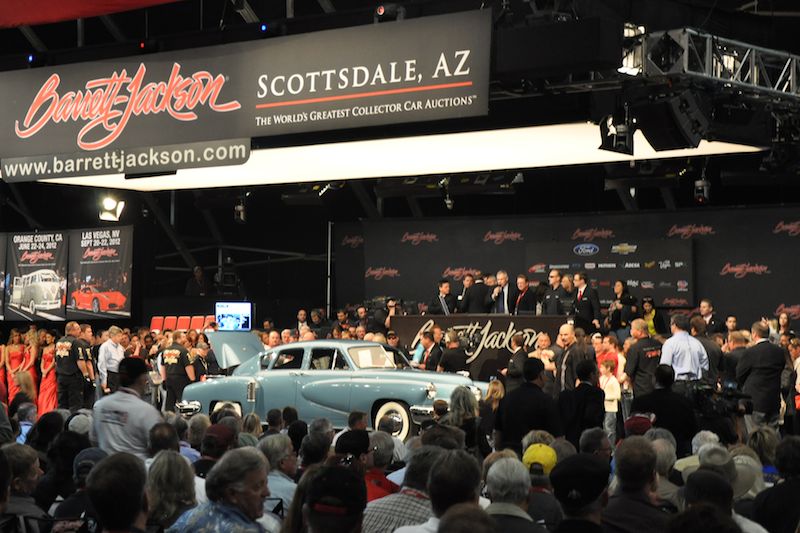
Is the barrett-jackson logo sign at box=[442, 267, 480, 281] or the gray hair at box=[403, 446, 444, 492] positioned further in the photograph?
the barrett-jackson logo sign at box=[442, 267, 480, 281]

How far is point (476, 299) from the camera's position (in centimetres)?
2272

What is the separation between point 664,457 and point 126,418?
12.4ft

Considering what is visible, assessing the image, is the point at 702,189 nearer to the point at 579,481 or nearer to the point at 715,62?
the point at 715,62

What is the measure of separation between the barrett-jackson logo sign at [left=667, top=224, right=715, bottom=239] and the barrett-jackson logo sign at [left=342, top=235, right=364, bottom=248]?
8.16 m

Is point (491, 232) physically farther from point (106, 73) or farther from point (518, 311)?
point (106, 73)

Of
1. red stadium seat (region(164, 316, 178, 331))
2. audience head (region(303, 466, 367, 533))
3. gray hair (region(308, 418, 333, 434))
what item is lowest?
gray hair (region(308, 418, 333, 434))

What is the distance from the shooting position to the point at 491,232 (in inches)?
1072

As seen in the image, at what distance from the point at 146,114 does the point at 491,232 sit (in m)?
11.9

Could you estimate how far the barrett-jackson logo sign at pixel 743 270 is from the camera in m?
23.7

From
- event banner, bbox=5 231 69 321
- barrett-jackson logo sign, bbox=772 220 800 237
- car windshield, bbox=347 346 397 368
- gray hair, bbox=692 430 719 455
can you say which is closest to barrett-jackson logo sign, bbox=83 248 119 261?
event banner, bbox=5 231 69 321

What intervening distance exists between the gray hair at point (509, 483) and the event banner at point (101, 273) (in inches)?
894

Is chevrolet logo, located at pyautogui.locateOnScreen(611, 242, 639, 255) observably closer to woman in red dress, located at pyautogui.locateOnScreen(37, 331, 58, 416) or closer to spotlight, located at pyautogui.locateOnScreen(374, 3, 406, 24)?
spotlight, located at pyautogui.locateOnScreen(374, 3, 406, 24)

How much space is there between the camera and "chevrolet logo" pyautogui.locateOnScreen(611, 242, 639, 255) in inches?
993

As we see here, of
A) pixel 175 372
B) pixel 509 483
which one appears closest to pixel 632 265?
pixel 175 372
